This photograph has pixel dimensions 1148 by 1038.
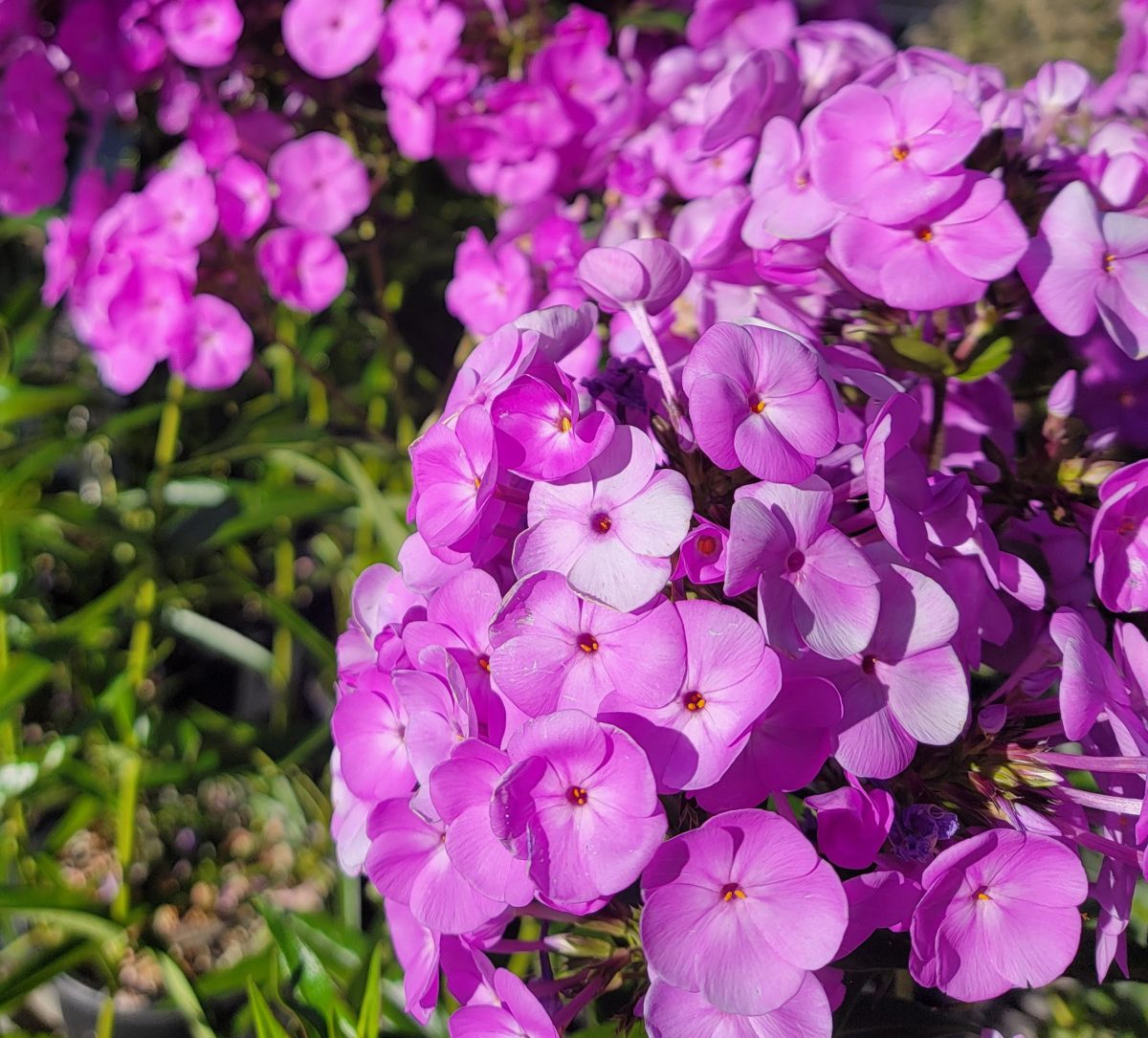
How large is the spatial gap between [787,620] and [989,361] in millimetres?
258

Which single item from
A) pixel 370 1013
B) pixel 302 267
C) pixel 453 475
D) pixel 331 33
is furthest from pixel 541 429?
pixel 331 33

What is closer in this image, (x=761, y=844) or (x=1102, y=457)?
(x=761, y=844)

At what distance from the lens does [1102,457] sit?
52 centimetres

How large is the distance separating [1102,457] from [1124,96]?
40 cm

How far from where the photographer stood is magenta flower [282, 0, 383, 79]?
90 cm

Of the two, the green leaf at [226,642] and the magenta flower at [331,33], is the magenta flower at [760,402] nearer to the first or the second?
the magenta flower at [331,33]

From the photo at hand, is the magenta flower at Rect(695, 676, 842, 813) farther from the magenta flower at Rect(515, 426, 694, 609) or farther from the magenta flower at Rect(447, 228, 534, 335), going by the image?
the magenta flower at Rect(447, 228, 534, 335)

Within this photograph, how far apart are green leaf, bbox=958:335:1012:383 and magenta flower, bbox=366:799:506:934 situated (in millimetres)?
377

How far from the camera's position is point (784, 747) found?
0.37 metres

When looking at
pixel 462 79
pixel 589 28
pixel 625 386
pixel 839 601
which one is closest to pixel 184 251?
pixel 462 79

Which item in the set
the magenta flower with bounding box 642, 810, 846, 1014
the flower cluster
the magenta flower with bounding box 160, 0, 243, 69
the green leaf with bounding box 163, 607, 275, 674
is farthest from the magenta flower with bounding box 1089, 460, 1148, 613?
the green leaf with bounding box 163, 607, 275, 674

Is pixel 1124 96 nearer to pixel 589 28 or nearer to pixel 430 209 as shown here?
pixel 589 28

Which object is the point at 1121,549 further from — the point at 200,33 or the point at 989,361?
the point at 200,33

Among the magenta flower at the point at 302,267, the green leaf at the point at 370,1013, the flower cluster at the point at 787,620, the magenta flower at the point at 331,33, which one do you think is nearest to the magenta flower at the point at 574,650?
the flower cluster at the point at 787,620
